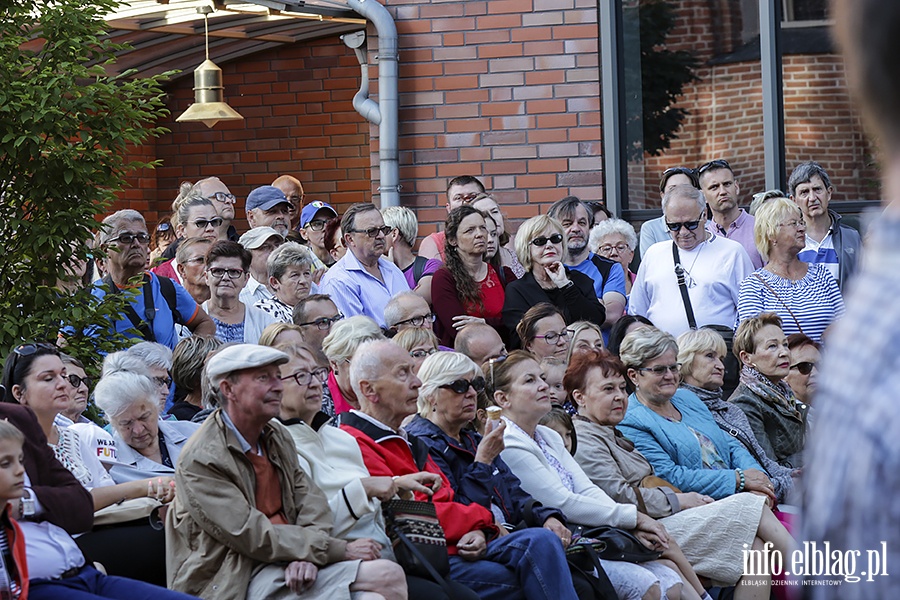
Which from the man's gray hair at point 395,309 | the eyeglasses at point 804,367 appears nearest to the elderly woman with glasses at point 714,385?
the eyeglasses at point 804,367

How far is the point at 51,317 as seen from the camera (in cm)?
559

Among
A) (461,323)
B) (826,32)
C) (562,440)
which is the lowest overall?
(562,440)

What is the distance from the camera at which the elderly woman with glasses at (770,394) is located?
22.5 feet

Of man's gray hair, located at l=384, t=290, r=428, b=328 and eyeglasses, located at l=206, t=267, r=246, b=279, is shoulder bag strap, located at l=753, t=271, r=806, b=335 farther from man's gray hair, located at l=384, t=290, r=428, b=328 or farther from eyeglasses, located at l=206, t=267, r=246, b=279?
eyeglasses, located at l=206, t=267, r=246, b=279

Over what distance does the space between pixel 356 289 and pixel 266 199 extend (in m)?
1.45

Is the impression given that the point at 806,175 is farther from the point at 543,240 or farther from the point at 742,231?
the point at 543,240

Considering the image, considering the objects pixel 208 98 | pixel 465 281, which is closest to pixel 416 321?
pixel 465 281

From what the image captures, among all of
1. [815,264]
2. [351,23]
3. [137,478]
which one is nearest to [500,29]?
[351,23]

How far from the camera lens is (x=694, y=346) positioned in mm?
6809

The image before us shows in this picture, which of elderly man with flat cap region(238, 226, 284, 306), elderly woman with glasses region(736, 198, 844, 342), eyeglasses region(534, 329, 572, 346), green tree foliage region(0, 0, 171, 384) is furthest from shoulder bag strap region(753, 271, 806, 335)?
green tree foliage region(0, 0, 171, 384)

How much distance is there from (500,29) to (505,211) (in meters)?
1.34

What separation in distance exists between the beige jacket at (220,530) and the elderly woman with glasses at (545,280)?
2990mm

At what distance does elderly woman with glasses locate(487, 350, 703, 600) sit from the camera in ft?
18.2

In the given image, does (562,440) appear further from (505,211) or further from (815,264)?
(505,211)
